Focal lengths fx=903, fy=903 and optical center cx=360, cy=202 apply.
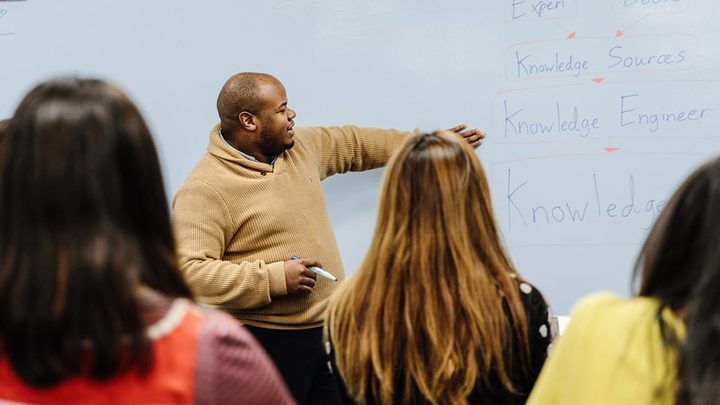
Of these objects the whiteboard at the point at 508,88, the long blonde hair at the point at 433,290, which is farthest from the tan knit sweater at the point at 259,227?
the long blonde hair at the point at 433,290

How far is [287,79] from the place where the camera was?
8.14 ft

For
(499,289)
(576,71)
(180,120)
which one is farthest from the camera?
(180,120)

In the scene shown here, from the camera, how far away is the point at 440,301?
57.4 inches

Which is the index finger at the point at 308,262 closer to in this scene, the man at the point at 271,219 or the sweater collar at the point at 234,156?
the man at the point at 271,219

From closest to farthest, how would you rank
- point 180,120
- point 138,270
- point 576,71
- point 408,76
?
point 138,270 < point 576,71 < point 408,76 < point 180,120

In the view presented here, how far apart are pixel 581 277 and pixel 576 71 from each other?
0.51 meters

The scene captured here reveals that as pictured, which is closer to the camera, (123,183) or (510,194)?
(123,183)

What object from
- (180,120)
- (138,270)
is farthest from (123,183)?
(180,120)

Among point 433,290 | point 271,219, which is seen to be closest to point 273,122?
point 271,219

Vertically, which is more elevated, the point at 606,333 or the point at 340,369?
the point at 606,333

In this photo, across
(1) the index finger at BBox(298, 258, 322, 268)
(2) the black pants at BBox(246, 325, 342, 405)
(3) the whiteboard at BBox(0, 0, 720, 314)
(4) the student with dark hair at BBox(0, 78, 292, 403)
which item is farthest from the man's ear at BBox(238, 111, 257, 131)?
(4) the student with dark hair at BBox(0, 78, 292, 403)

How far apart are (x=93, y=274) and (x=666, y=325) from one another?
614mm

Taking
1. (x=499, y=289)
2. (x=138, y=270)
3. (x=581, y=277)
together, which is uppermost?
(x=138, y=270)

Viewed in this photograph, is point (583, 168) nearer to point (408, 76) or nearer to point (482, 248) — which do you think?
point (408, 76)
